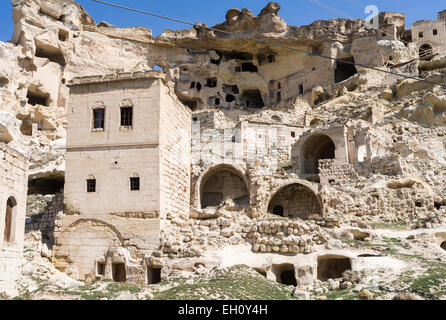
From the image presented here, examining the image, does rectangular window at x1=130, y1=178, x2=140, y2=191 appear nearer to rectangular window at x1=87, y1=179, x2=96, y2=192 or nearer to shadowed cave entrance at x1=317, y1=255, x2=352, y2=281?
rectangular window at x1=87, y1=179, x2=96, y2=192

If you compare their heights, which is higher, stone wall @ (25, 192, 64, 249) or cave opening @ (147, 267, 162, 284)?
stone wall @ (25, 192, 64, 249)

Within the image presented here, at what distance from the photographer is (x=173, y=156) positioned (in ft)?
62.6

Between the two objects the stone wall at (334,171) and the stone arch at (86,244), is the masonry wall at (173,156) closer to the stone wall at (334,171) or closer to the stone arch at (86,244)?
the stone arch at (86,244)

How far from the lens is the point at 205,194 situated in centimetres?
2539

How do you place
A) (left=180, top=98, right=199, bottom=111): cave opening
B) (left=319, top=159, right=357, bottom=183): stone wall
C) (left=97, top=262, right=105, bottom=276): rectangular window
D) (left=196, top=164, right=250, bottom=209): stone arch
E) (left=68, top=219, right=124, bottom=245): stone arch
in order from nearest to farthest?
1. (left=97, top=262, right=105, bottom=276): rectangular window
2. (left=68, top=219, right=124, bottom=245): stone arch
3. (left=319, top=159, right=357, bottom=183): stone wall
4. (left=196, top=164, right=250, bottom=209): stone arch
5. (left=180, top=98, right=199, bottom=111): cave opening

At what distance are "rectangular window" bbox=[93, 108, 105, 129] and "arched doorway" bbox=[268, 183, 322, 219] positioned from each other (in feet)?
33.2

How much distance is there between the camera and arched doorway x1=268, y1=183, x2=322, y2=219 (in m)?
23.4

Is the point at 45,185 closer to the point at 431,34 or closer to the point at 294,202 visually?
the point at 294,202

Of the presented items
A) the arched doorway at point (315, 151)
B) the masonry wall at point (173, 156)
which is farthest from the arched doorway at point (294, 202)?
the masonry wall at point (173, 156)

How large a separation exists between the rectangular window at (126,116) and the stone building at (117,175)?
0.04 meters

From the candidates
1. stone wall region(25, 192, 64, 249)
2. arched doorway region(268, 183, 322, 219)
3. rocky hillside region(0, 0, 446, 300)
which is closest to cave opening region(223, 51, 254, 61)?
rocky hillside region(0, 0, 446, 300)
